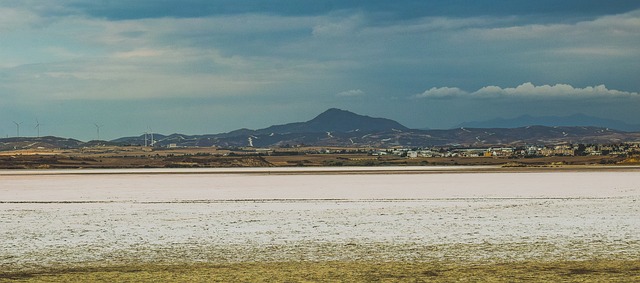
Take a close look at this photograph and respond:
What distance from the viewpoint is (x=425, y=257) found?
20.0m

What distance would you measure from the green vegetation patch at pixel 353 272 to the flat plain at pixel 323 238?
4 centimetres

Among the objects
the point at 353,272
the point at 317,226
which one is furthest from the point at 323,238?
the point at 353,272

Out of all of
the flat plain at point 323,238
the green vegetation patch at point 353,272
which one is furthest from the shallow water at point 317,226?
the green vegetation patch at point 353,272

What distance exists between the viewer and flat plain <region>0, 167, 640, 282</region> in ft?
58.1

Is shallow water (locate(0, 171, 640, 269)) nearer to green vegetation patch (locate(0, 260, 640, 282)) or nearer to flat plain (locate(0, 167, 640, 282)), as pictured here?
flat plain (locate(0, 167, 640, 282))

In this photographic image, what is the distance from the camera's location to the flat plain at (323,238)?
17703 mm

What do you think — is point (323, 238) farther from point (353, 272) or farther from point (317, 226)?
point (353, 272)

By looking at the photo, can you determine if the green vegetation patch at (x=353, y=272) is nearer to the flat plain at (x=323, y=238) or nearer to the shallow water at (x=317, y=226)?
the flat plain at (x=323, y=238)

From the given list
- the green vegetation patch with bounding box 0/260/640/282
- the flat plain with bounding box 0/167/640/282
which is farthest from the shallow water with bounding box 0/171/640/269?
the green vegetation patch with bounding box 0/260/640/282

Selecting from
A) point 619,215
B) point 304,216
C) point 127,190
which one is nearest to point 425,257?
point 304,216

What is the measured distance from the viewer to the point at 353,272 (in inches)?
691

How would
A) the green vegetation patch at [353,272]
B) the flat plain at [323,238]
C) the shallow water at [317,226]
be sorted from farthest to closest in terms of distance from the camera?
the shallow water at [317,226]
the flat plain at [323,238]
the green vegetation patch at [353,272]

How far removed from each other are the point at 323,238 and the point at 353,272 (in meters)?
6.58

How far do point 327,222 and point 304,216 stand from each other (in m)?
2.56
